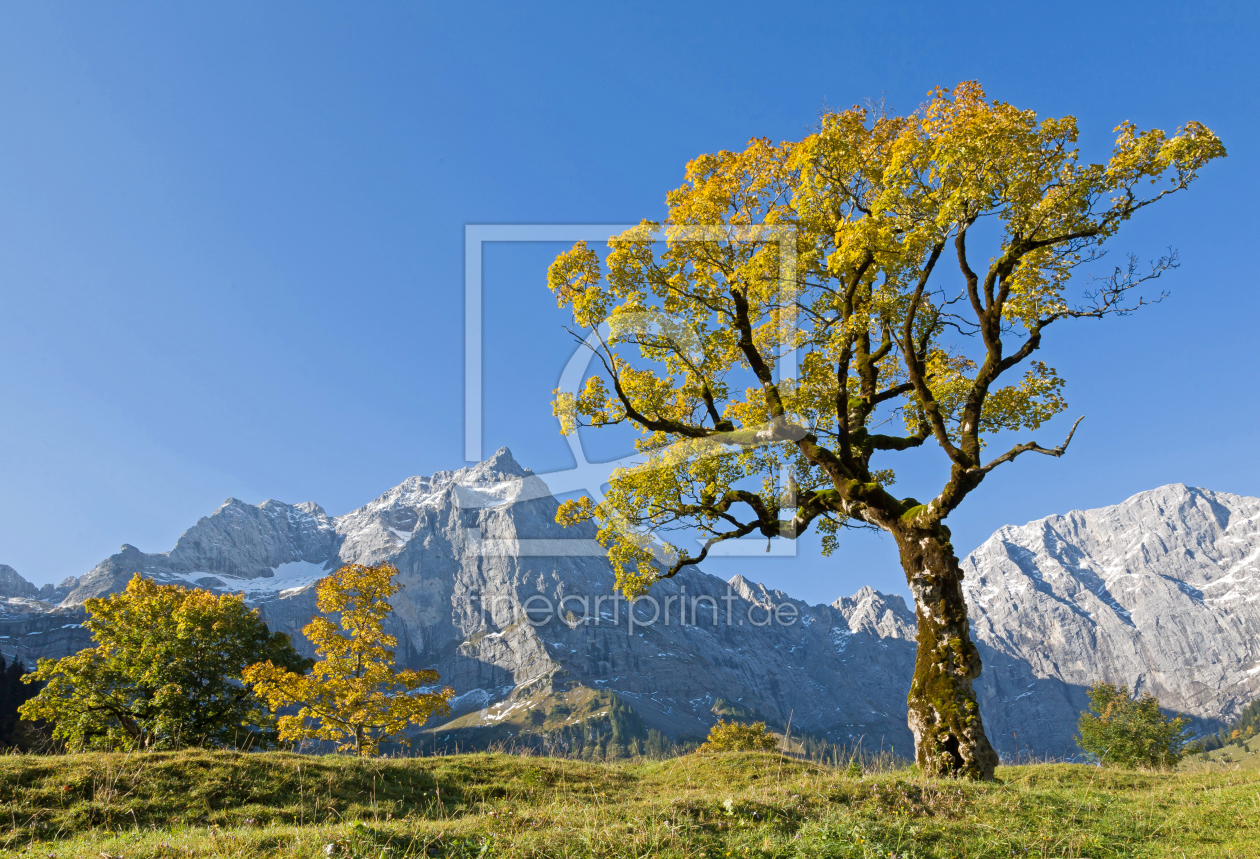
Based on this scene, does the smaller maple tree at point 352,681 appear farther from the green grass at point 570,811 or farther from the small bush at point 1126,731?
the small bush at point 1126,731

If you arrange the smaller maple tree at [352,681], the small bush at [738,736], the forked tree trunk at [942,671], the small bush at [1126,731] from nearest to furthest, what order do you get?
the forked tree trunk at [942,671] → the smaller maple tree at [352,681] → the small bush at [1126,731] → the small bush at [738,736]

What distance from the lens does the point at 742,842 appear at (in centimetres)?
664

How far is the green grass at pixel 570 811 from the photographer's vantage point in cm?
654

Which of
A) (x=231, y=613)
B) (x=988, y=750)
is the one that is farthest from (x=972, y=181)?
(x=231, y=613)

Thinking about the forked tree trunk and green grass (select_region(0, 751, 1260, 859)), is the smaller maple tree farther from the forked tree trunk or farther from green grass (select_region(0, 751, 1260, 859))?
the forked tree trunk

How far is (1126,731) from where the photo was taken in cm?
4744

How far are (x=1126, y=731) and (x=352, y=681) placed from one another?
179 feet

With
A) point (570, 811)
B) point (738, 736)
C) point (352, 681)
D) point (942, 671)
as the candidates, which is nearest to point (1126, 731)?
point (738, 736)

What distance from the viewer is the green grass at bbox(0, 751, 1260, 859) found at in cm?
654

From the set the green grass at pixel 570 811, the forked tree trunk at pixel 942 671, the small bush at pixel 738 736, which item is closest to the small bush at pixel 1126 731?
the small bush at pixel 738 736

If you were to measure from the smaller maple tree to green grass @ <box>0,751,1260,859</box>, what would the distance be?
12.6 metres

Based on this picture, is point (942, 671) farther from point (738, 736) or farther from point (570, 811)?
point (738, 736)

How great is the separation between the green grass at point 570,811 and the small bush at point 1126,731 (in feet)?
131

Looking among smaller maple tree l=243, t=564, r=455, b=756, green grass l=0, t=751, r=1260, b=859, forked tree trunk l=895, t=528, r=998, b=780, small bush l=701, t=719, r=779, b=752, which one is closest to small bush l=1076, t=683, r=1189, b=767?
small bush l=701, t=719, r=779, b=752
